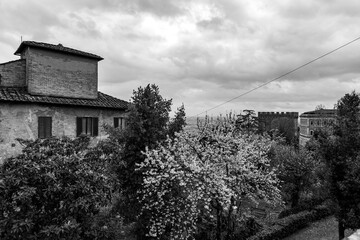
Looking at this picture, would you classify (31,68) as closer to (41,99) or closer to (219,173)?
Answer: (41,99)

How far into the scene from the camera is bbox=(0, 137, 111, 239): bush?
5.93 meters

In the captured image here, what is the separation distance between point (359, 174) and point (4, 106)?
72.1 feet

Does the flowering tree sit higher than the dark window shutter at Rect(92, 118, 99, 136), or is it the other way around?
the dark window shutter at Rect(92, 118, 99, 136)

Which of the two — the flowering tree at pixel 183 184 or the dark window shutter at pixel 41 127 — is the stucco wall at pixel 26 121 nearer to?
A: the dark window shutter at pixel 41 127

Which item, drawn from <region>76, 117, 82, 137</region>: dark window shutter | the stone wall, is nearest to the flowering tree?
<region>76, 117, 82, 137</region>: dark window shutter

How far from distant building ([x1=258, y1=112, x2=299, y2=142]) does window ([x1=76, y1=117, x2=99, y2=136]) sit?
39631 millimetres

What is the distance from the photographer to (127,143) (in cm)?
1125

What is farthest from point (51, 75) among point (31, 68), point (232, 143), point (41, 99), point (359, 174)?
point (359, 174)

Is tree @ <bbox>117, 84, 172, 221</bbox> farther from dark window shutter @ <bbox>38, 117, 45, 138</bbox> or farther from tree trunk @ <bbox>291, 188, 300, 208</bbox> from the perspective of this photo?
tree trunk @ <bbox>291, 188, 300, 208</bbox>

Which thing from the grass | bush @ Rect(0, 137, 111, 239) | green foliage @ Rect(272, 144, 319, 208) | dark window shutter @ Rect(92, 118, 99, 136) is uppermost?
dark window shutter @ Rect(92, 118, 99, 136)

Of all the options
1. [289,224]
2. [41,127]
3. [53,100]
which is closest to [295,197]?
[289,224]

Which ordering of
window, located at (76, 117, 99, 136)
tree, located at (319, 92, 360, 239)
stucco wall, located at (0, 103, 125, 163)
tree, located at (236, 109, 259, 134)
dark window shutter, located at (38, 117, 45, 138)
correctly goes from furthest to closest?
tree, located at (236, 109, 259, 134) → window, located at (76, 117, 99, 136) → dark window shutter, located at (38, 117, 45, 138) → stucco wall, located at (0, 103, 125, 163) → tree, located at (319, 92, 360, 239)

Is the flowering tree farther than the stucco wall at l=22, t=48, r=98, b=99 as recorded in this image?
No

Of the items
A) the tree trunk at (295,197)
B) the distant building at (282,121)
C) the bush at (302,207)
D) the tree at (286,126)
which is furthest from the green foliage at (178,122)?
the tree at (286,126)
